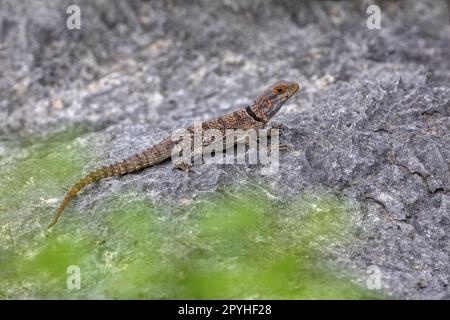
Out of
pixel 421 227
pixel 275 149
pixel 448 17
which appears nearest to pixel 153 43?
pixel 275 149

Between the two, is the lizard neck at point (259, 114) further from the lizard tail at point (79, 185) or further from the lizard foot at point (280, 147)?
the lizard tail at point (79, 185)

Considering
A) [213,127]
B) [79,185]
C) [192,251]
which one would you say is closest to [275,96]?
[213,127]

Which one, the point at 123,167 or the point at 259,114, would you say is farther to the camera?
the point at 259,114

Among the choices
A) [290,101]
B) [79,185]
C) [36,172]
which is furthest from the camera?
[290,101]

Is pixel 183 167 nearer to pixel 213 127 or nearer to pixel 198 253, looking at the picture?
pixel 213 127

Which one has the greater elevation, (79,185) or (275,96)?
(275,96)

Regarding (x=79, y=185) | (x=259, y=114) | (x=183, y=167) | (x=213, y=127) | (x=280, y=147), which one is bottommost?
(x=79, y=185)
